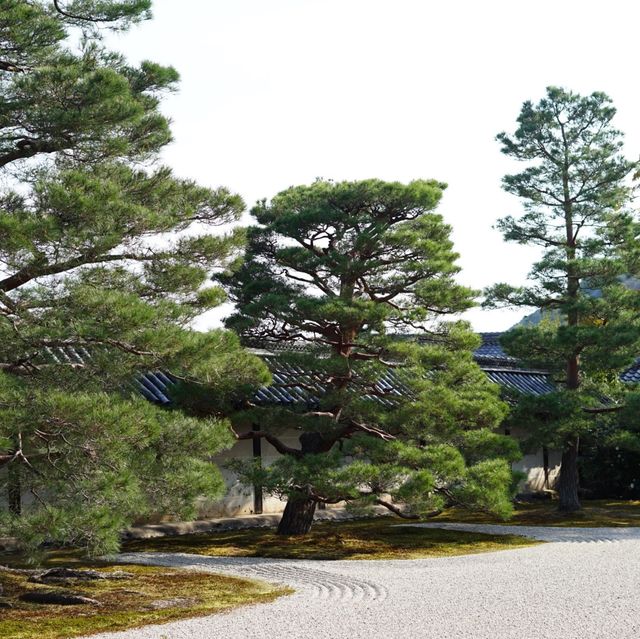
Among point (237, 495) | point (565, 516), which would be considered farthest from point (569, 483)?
point (237, 495)

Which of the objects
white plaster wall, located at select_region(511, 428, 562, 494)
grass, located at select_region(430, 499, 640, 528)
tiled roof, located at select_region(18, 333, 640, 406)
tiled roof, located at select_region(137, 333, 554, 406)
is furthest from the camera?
white plaster wall, located at select_region(511, 428, 562, 494)

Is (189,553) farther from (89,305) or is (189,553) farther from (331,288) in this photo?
(89,305)

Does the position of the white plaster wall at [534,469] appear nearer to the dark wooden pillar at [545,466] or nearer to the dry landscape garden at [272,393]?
the dark wooden pillar at [545,466]

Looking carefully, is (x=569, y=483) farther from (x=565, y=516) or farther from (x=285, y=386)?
(x=285, y=386)

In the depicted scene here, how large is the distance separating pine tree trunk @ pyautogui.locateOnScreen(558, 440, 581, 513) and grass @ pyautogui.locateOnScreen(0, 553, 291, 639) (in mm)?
9823

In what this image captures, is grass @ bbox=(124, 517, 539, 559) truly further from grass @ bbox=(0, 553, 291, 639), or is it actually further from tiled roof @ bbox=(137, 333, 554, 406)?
grass @ bbox=(0, 553, 291, 639)

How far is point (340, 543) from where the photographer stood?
13445mm

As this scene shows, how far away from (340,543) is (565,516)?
240 inches

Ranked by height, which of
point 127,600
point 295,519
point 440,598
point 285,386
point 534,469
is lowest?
point 127,600

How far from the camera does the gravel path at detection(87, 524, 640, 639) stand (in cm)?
739

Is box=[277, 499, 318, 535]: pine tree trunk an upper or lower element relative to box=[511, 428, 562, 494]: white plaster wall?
lower

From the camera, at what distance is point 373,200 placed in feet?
44.6

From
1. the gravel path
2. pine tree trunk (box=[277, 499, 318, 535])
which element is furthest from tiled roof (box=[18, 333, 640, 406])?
the gravel path

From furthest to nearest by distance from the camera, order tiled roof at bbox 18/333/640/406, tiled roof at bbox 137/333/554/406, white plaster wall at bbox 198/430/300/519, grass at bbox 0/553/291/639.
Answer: white plaster wall at bbox 198/430/300/519 < tiled roof at bbox 137/333/554/406 < tiled roof at bbox 18/333/640/406 < grass at bbox 0/553/291/639
